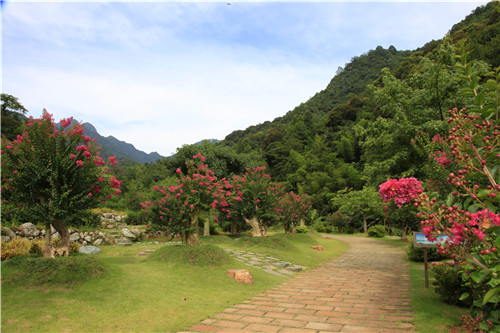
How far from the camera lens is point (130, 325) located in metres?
3.86

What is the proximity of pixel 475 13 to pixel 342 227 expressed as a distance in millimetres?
41951

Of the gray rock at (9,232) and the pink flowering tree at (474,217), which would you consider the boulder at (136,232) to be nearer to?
the gray rock at (9,232)

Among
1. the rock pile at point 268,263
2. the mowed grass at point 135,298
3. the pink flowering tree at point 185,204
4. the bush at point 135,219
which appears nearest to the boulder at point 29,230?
the pink flowering tree at point 185,204

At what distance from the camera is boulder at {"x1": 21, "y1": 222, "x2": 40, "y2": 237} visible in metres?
10.7

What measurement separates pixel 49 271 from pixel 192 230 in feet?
14.1

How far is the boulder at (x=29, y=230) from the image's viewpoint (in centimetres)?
1069

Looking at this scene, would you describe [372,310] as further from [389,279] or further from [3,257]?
[3,257]

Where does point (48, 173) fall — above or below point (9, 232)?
above

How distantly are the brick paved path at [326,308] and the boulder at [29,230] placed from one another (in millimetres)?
9562

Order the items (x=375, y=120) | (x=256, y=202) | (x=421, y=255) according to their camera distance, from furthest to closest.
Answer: (x=375, y=120)
(x=256, y=202)
(x=421, y=255)

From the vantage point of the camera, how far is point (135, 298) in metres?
4.87

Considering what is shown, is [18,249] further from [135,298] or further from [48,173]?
[135,298]

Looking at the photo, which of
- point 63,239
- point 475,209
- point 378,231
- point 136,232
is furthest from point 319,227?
point 475,209

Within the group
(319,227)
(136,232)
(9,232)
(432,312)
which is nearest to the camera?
(432,312)
